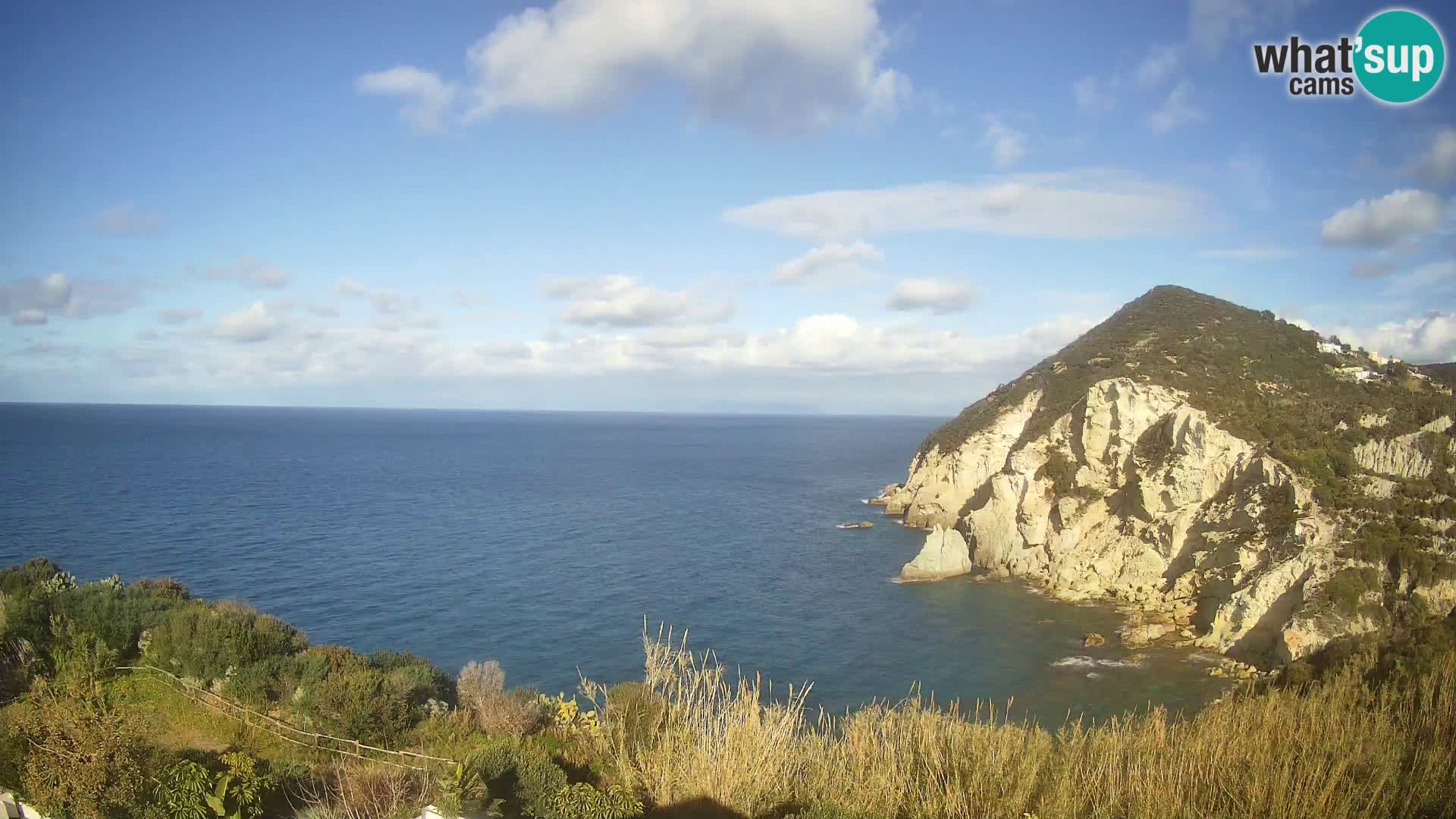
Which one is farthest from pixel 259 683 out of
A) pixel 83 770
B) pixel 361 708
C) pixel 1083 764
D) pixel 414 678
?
pixel 1083 764

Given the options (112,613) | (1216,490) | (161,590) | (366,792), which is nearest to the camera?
(366,792)

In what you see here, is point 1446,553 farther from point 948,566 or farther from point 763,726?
point 763,726

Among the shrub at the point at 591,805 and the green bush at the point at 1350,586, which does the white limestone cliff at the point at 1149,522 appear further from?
the shrub at the point at 591,805

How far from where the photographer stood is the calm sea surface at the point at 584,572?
28.2 meters

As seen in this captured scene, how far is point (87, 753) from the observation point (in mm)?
8750

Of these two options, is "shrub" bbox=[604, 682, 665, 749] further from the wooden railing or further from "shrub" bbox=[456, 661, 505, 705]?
"shrub" bbox=[456, 661, 505, 705]

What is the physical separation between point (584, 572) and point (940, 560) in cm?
1957

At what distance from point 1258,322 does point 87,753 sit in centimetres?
6194

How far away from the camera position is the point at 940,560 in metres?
41.0

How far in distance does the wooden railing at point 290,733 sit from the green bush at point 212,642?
0.36 metres

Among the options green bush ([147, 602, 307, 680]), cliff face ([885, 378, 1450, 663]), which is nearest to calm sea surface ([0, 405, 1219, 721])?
cliff face ([885, 378, 1450, 663])

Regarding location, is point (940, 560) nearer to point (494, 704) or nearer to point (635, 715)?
point (494, 704)

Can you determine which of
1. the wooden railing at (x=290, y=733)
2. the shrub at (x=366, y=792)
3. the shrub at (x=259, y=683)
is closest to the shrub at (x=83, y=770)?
the shrub at (x=366, y=792)

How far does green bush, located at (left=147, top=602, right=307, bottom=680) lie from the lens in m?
16.0
